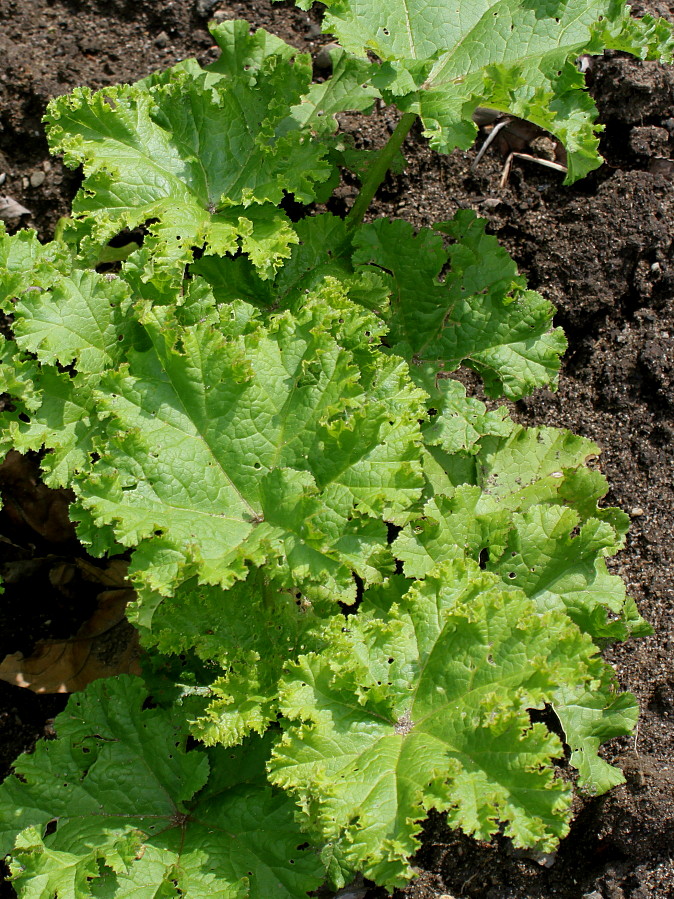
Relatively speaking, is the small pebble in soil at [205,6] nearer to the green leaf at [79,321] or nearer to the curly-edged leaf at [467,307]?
the curly-edged leaf at [467,307]

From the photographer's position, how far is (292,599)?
3.84 meters

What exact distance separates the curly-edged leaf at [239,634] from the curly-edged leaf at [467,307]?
1.58m

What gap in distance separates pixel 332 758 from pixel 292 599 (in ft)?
2.54

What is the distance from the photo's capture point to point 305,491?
3.38m

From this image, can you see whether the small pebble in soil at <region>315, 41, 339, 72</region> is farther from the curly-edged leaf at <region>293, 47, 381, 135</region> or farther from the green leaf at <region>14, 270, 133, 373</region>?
the green leaf at <region>14, 270, 133, 373</region>

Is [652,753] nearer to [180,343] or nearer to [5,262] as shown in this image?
[180,343]

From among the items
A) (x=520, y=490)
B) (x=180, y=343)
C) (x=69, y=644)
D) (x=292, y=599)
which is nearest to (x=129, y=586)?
(x=69, y=644)

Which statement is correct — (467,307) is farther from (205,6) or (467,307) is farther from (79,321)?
(205,6)

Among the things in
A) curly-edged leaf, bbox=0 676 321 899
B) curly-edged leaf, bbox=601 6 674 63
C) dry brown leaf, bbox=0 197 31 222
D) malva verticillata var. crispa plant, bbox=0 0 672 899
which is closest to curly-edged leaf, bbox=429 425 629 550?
malva verticillata var. crispa plant, bbox=0 0 672 899

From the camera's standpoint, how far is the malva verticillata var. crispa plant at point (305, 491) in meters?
3.31

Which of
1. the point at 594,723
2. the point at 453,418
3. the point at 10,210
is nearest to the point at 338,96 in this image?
the point at 453,418

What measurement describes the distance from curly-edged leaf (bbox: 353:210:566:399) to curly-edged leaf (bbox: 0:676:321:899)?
2210 millimetres

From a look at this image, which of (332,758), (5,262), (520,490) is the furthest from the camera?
(520,490)

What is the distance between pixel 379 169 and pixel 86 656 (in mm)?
3208
